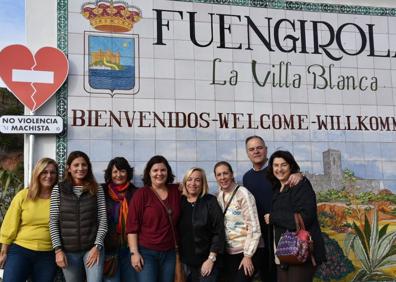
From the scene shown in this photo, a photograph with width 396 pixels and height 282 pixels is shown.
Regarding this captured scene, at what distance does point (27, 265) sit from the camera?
13.0ft

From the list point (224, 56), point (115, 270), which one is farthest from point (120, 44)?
point (115, 270)

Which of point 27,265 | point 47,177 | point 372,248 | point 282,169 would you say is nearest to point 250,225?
point 282,169

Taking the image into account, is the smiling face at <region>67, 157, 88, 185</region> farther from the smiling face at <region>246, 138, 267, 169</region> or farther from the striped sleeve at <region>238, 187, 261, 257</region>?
the smiling face at <region>246, 138, 267, 169</region>

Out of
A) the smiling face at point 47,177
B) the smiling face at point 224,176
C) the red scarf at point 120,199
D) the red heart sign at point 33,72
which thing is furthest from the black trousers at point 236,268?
the red heart sign at point 33,72

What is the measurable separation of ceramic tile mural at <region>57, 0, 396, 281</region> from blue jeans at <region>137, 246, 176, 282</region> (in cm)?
108

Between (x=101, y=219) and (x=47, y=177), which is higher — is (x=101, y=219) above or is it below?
below

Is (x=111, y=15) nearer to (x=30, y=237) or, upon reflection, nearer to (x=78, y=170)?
(x=78, y=170)

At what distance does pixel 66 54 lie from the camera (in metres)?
4.82

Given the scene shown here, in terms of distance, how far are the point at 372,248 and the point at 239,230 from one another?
2.10 meters

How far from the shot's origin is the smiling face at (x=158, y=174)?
4.04 metres

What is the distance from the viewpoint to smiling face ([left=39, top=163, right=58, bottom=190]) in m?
4.05

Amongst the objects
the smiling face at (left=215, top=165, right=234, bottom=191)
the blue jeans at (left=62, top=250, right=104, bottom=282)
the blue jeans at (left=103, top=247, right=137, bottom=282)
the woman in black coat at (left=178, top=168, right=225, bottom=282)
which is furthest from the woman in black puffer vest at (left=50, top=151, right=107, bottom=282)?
the smiling face at (left=215, top=165, right=234, bottom=191)

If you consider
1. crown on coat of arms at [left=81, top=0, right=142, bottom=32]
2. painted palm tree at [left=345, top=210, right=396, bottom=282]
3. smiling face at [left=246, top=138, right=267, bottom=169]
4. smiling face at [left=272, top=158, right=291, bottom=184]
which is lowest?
painted palm tree at [left=345, top=210, right=396, bottom=282]

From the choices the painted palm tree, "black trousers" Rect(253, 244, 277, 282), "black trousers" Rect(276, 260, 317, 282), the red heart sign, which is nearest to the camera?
"black trousers" Rect(276, 260, 317, 282)
